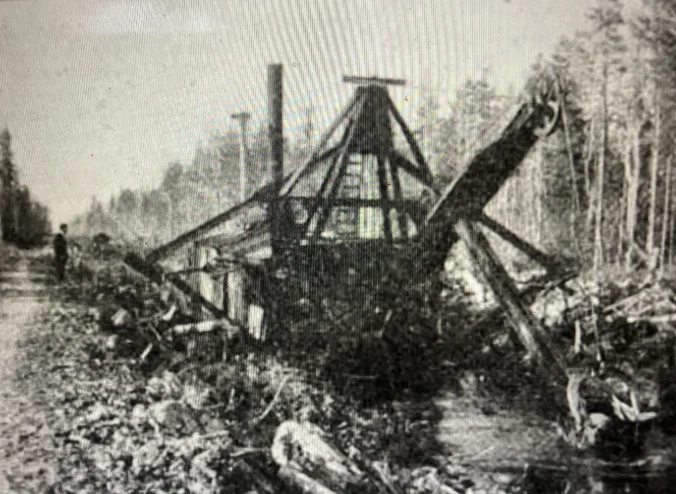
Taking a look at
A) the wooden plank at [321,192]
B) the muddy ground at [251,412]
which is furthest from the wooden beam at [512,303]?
the wooden plank at [321,192]

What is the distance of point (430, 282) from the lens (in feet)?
19.1

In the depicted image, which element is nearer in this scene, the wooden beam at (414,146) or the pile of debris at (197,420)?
the pile of debris at (197,420)

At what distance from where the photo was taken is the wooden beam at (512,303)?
4.41m

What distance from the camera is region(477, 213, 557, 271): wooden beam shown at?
5.25 meters

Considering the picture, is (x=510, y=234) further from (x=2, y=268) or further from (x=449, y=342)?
(x=2, y=268)

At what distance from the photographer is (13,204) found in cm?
333

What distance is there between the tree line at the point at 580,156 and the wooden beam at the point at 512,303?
695 mm

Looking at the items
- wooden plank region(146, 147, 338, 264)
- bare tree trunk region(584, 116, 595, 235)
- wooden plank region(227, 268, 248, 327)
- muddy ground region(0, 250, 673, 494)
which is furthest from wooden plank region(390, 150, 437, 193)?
bare tree trunk region(584, 116, 595, 235)

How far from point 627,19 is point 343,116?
6553mm

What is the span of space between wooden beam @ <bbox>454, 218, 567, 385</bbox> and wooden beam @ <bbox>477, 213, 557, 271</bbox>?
1.08ft

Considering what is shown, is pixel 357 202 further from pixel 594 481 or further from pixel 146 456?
pixel 594 481

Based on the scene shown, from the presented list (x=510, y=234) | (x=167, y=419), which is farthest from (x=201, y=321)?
(x=510, y=234)

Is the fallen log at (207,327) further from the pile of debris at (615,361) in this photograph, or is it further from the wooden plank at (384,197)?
the pile of debris at (615,361)

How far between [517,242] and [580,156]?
1357 cm
